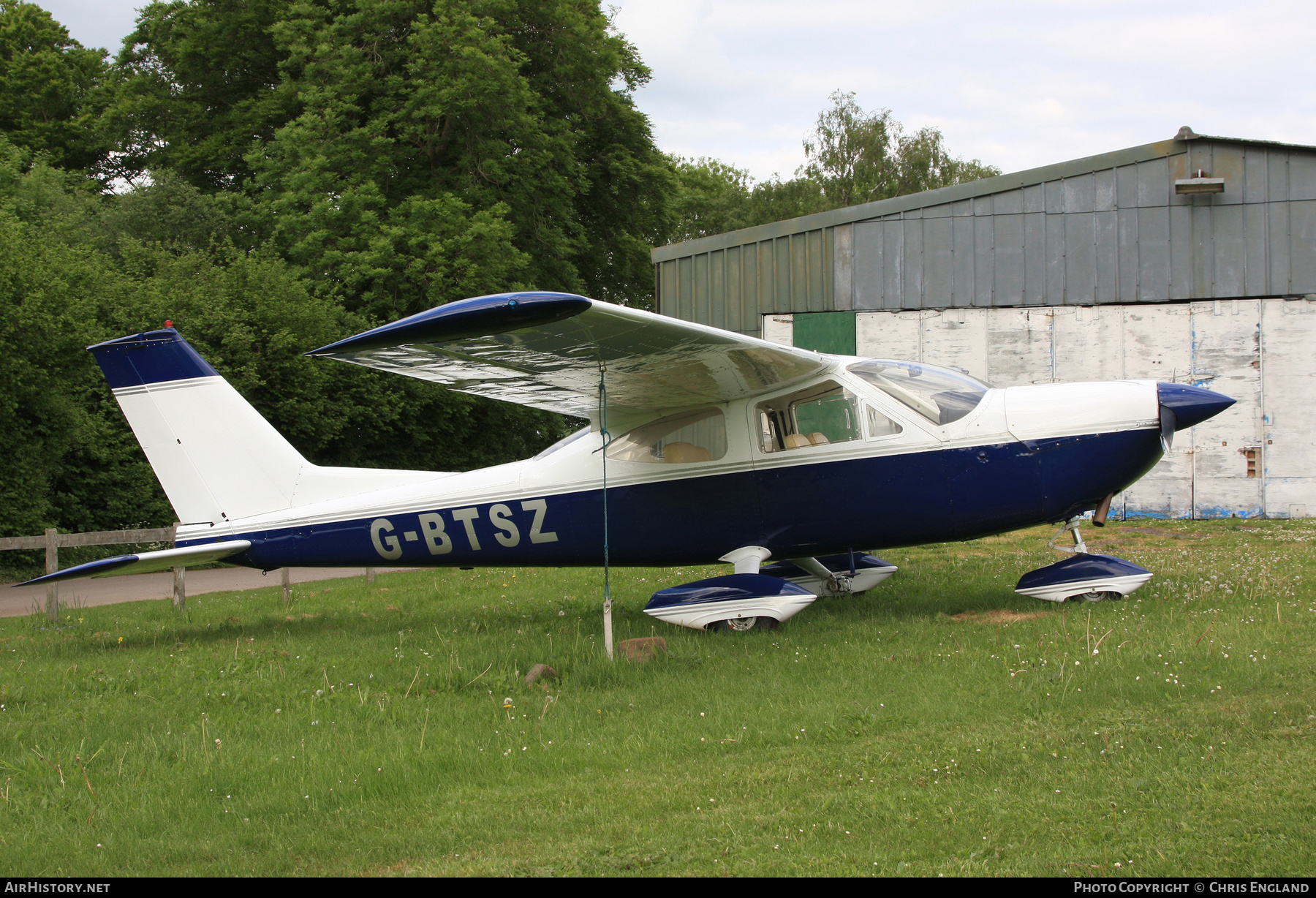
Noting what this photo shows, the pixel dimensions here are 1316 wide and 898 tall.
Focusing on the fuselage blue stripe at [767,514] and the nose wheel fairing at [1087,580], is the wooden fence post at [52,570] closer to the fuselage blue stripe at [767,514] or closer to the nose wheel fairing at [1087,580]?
the fuselage blue stripe at [767,514]

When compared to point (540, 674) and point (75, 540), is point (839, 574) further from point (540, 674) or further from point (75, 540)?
point (75, 540)

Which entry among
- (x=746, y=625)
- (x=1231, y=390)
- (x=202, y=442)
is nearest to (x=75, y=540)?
(x=202, y=442)

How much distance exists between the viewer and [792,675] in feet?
20.9

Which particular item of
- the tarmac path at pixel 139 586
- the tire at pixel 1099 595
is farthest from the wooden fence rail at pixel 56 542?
the tire at pixel 1099 595

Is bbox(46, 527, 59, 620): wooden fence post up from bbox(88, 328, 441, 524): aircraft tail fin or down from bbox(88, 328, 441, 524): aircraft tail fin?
down

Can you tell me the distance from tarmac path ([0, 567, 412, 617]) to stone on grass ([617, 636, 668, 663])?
506 cm

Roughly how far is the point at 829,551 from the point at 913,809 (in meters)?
5.11

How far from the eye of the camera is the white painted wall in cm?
1733

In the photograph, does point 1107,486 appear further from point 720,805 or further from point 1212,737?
point 720,805

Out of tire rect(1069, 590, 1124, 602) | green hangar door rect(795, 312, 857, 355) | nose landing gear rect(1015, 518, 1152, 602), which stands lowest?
tire rect(1069, 590, 1124, 602)

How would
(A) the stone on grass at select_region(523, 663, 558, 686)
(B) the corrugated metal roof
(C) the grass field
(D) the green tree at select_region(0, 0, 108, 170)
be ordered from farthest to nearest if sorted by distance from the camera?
(D) the green tree at select_region(0, 0, 108, 170) < (B) the corrugated metal roof < (A) the stone on grass at select_region(523, 663, 558, 686) < (C) the grass field

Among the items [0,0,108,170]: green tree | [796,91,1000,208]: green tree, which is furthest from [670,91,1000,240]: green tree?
[0,0,108,170]: green tree

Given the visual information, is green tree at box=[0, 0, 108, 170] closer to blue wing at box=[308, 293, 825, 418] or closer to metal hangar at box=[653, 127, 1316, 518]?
metal hangar at box=[653, 127, 1316, 518]

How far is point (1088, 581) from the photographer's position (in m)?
8.32
